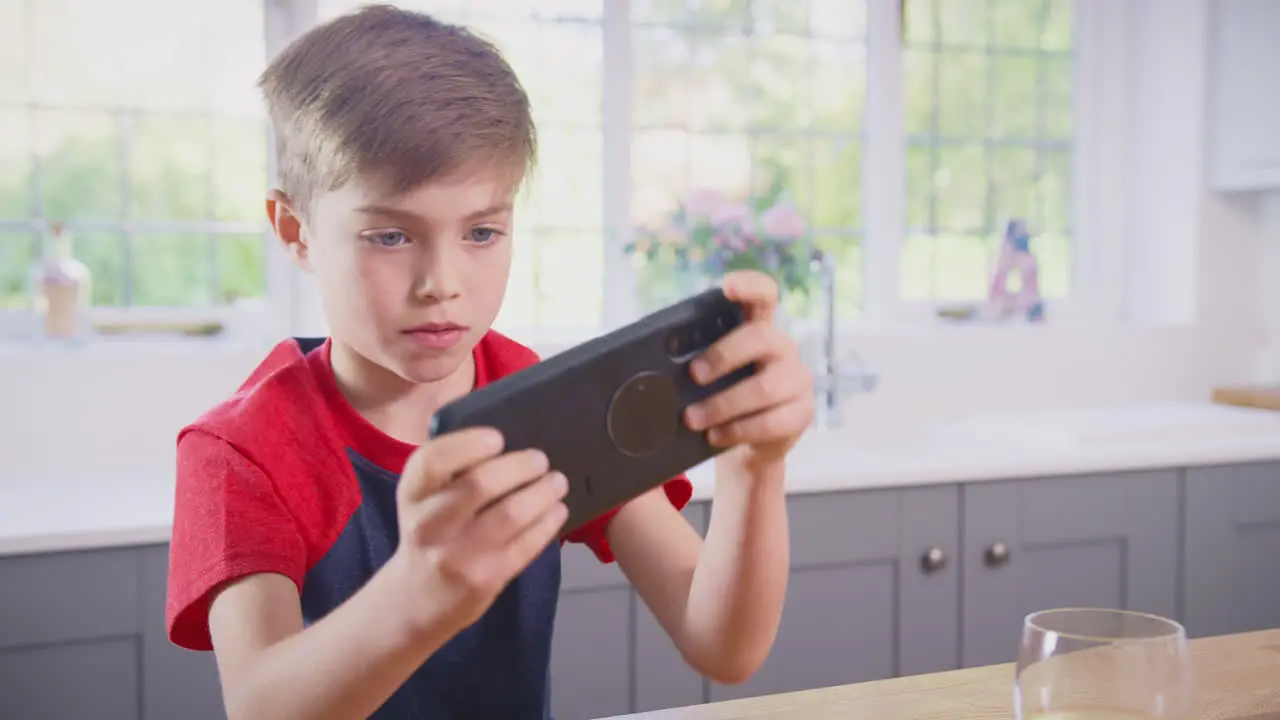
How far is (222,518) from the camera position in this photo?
851 mm

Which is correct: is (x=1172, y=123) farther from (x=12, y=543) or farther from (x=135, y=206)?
(x=12, y=543)

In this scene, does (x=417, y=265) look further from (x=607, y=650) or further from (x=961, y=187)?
(x=961, y=187)

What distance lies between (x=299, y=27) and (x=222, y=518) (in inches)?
67.0

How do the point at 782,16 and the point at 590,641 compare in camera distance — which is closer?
the point at 590,641

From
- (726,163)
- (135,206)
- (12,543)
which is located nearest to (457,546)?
(12,543)

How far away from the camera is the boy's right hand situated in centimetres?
56

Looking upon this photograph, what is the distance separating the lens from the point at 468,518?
0.58m

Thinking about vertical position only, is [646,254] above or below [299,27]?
below

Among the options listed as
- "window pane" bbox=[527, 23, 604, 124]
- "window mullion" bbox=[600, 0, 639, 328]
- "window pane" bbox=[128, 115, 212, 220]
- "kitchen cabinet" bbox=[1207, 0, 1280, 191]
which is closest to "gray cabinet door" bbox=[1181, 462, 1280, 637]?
"kitchen cabinet" bbox=[1207, 0, 1280, 191]

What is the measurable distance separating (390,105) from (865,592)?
142cm

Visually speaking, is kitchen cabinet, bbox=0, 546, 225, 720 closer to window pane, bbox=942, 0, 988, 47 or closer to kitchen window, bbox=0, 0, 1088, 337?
kitchen window, bbox=0, 0, 1088, 337

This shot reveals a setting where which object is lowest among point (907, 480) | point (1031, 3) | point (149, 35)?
point (907, 480)

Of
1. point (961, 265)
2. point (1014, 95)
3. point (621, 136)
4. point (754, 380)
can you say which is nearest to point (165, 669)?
point (754, 380)

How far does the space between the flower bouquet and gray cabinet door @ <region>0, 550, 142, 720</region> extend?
4.20 feet
